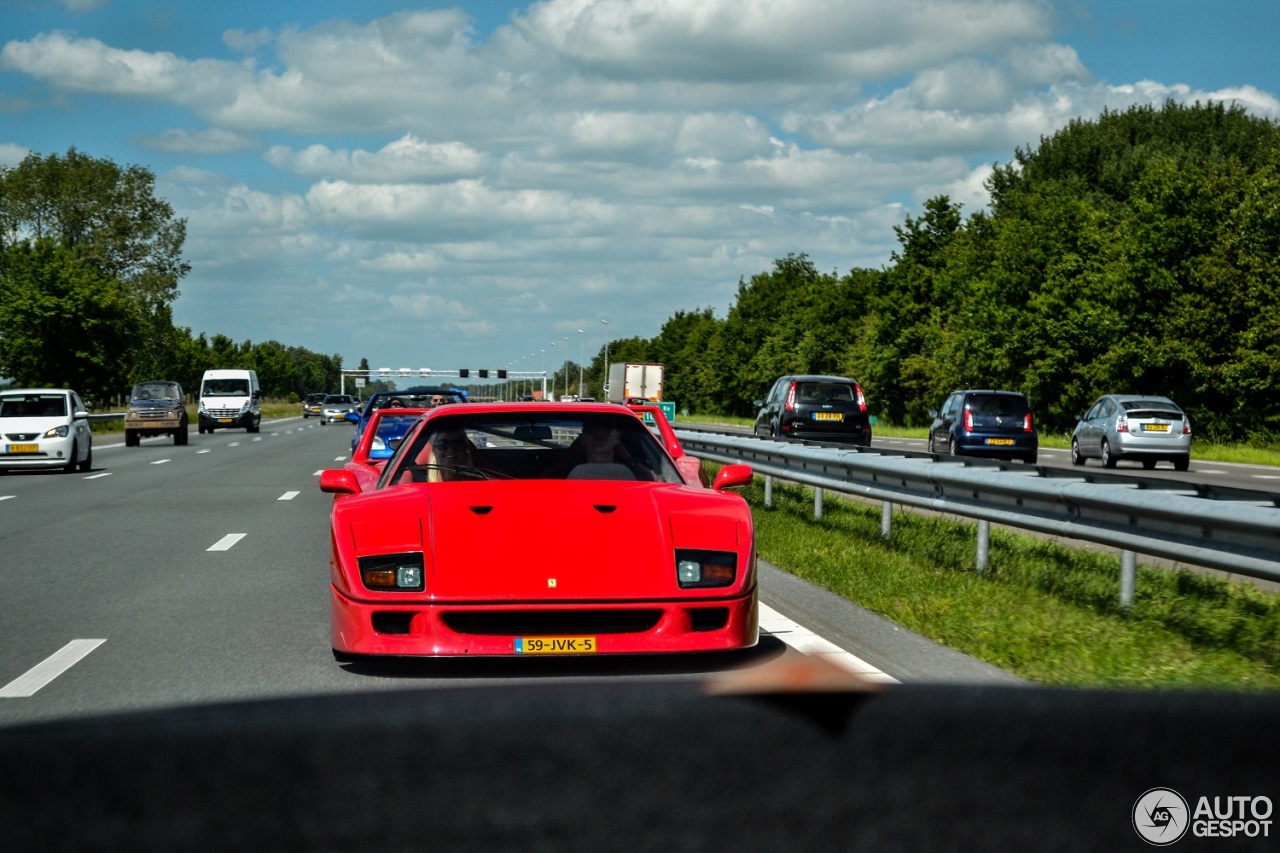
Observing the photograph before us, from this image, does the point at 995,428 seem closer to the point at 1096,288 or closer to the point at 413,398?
the point at 413,398

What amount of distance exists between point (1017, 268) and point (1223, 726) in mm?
61077

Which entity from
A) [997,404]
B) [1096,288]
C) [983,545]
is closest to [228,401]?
[1096,288]

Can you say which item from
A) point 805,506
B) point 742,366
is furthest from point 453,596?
point 742,366

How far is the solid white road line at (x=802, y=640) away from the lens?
718 cm

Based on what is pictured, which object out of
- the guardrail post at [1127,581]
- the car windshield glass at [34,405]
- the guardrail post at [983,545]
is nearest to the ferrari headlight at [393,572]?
the guardrail post at [1127,581]

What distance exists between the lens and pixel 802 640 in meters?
8.03

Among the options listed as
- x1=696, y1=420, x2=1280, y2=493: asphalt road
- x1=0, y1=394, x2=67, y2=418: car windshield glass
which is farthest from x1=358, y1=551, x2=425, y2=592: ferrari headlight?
x1=0, y1=394, x2=67, y2=418: car windshield glass

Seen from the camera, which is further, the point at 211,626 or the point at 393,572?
the point at 211,626

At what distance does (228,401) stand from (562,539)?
Result: 54482 mm

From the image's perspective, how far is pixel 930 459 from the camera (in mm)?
12523

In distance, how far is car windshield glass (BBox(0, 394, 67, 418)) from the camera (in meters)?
27.6

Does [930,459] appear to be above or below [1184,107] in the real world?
below

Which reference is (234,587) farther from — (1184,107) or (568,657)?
(1184,107)

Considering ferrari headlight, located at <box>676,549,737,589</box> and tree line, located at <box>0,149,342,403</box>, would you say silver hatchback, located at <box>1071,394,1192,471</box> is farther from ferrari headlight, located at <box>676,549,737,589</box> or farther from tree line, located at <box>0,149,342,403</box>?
tree line, located at <box>0,149,342,403</box>
